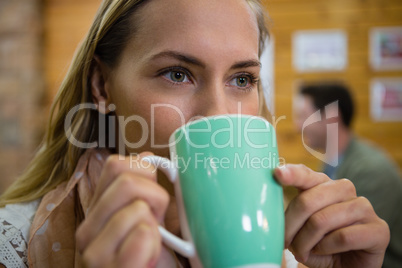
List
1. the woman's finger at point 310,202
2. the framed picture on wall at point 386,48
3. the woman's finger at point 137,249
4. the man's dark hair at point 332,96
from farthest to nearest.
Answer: the framed picture on wall at point 386,48
the man's dark hair at point 332,96
the woman's finger at point 310,202
the woman's finger at point 137,249

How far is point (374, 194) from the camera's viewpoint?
189 cm

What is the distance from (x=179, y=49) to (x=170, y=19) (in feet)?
0.25

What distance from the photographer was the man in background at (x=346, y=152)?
6.20 ft

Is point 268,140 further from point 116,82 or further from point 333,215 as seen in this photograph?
point 116,82

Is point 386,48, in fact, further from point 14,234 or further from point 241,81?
point 14,234

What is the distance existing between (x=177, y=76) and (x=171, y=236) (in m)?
0.39

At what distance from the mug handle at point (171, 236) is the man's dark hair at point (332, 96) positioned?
2145 mm

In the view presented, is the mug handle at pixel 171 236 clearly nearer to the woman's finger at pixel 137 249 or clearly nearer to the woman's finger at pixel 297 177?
the woman's finger at pixel 137 249

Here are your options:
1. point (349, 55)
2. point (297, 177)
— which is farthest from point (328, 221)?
point (349, 55)

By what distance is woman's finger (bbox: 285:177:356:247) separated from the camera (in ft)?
1.97

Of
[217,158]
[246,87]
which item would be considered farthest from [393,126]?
[217,158]

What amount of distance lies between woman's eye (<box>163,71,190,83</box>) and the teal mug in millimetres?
267

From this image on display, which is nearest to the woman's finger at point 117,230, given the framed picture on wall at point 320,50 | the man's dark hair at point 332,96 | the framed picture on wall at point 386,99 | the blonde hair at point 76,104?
the blonde hair at point 76,104

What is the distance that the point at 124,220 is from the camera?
0.46m
